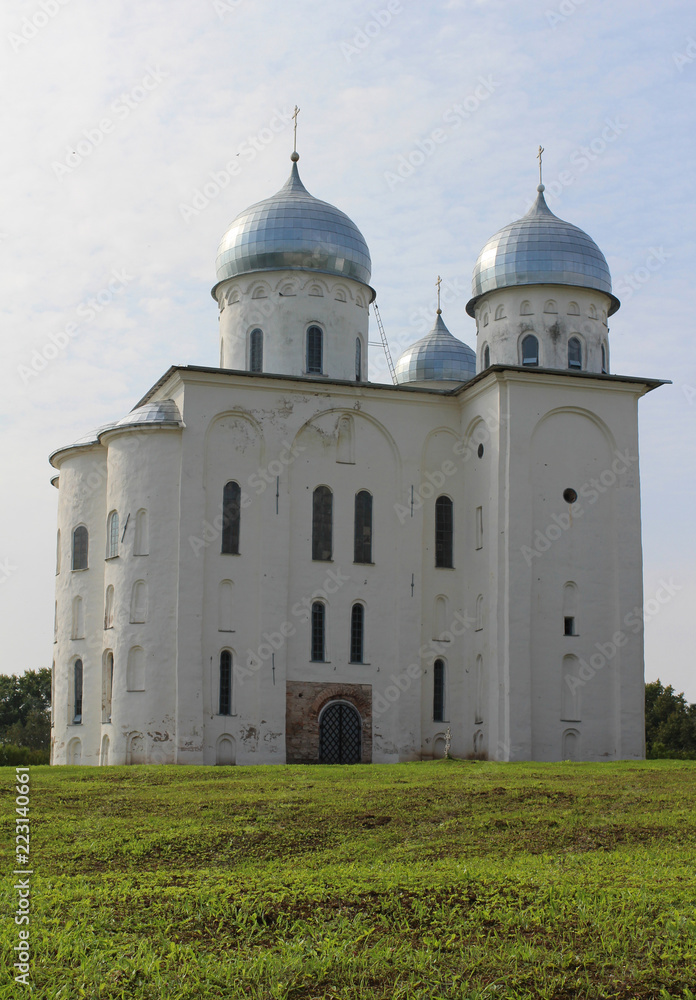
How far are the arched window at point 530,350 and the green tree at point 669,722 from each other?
2172cm

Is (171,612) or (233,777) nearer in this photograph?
(233,777)

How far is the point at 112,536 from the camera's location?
27.8 metres

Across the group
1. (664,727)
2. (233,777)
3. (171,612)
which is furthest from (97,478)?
(664,727)

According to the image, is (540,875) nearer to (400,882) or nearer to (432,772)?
(400,882)

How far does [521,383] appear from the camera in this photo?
27469 mm

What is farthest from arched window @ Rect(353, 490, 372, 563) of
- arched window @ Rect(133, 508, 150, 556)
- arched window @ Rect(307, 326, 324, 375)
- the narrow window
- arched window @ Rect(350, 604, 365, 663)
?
arched window @ Rect(133, 508, 150, 556)

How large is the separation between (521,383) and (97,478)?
1089 cm

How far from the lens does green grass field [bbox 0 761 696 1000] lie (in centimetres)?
795

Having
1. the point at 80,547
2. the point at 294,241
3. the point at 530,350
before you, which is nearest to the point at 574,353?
the point at 530,350

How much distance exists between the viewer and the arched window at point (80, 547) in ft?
96.4

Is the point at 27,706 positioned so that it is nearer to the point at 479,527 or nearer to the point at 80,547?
the point at 80,547

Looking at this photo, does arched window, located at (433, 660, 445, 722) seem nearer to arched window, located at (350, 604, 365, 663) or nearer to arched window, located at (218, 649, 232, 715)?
arched window, located at (350, 604, 365, 663)

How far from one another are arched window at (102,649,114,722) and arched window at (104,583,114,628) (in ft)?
2.19

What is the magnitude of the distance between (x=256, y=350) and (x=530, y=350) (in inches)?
278
